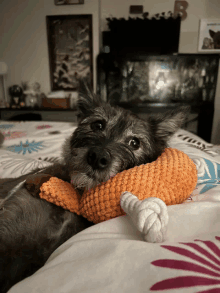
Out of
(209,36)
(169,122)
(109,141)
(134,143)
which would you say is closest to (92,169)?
(109,141)

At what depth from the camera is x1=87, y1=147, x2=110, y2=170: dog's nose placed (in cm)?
98

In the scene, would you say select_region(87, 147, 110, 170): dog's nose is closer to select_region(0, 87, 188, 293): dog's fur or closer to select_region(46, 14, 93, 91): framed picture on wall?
select_region(0, 87, 188, 293): dog's fur

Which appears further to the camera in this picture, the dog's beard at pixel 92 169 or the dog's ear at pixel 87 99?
the dog's ear at pixel 87 99

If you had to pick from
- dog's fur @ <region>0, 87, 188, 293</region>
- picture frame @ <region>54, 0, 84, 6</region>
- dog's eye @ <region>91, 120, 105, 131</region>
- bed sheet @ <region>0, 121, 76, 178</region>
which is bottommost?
bed sheet @ <region>0, 121, 76, 178</region>

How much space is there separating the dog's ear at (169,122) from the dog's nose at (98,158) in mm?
596

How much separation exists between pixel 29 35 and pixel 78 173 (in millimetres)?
6699

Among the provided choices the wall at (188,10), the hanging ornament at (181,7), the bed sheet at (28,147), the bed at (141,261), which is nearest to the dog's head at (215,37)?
the wall at (188,10)

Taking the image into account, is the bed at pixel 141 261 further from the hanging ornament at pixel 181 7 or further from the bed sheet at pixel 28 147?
the hanging ornament at pixel 181 7

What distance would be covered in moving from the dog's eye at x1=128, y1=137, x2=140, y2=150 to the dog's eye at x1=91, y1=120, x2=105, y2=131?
224 mm

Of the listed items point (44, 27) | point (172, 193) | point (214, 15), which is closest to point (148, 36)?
point (214, 15)

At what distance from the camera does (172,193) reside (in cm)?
82

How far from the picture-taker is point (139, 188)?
79cm

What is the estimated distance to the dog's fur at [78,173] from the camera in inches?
30.3

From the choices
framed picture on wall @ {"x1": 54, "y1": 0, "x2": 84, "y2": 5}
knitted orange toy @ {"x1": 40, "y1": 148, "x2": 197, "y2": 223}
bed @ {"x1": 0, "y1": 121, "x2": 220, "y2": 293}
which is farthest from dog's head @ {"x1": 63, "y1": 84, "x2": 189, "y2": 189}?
framed picture on wall @ {"x1": 54, "y1": 0, "x2": 84, "y2": 5}
